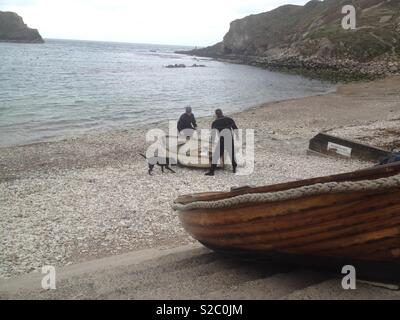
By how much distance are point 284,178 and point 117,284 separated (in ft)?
25.0

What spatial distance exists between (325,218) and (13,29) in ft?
659

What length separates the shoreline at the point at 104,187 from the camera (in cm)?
759

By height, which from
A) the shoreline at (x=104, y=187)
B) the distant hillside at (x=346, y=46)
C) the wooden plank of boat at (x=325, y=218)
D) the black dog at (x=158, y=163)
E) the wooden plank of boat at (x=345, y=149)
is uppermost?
the distant hillside at (x=346, y=46)

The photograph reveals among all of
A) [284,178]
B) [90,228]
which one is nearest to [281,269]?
[90,228]

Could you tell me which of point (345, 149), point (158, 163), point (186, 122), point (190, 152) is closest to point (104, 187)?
point (158, 163)

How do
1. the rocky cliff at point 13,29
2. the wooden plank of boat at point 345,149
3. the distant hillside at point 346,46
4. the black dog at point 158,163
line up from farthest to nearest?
the rocky cliff at point 13,29, the distant hillside at point 346,46, the wooden plank of boat at point 345,149, the black dog at point 158,163

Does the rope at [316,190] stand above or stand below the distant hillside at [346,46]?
below

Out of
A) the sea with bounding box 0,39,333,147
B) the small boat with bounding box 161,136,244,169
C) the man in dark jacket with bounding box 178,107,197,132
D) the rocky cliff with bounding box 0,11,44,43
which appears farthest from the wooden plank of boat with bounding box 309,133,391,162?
the rocky cliff with bounding box 0,11,44,43

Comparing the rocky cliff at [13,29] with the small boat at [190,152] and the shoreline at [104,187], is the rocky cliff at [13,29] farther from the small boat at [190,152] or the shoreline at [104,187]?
the small boat at [190,152]

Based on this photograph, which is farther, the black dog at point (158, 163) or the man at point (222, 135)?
the black dog at point (158, 163)

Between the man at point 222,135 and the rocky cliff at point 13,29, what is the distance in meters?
191

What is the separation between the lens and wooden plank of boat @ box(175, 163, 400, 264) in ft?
13.4

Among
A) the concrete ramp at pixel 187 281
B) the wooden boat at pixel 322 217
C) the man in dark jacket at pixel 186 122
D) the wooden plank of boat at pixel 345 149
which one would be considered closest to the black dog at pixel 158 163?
the man in dark jacket at pixel 186 122

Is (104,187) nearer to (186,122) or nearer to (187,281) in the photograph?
(186,122)
